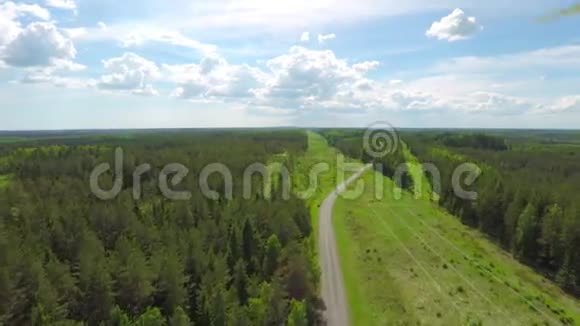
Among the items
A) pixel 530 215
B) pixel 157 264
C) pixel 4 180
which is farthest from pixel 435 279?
pixel 4 180

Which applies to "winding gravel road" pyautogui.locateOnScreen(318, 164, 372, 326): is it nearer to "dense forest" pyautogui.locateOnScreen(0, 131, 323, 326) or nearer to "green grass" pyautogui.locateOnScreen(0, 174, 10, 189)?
"dense forest" pyautogui.locateOnScreen(0, 131, 323, 326)

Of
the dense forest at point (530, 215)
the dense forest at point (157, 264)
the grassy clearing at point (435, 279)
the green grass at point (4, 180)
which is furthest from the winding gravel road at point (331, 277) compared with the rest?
the green grass at point (4, 180)

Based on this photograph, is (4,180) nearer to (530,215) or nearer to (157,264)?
(157,264)

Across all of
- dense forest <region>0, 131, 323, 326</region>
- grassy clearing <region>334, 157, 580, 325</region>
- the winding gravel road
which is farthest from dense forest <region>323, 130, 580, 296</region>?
dense forest <region>0, 131, 323, 326</region>

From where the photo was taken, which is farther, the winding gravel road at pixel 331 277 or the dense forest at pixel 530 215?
the dense forest at pixel 530 215

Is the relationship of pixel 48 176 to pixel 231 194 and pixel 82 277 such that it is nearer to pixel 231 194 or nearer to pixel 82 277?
pixel 231 194

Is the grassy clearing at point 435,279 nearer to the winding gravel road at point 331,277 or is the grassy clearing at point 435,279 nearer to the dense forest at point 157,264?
the winding gravel road at point 331,277
